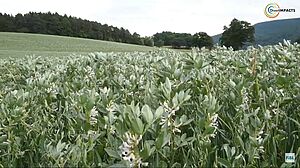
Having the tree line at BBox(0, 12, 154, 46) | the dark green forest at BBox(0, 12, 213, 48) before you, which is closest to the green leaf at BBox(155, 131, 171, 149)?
the dark green forest at BBox(0, 12, 213, 48)

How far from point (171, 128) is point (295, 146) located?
0.57 meters

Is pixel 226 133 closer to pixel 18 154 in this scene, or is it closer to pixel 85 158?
pixel 85 158

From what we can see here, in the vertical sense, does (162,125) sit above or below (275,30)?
below

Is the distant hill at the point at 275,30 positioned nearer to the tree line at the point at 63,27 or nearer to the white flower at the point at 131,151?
the white flower at the point at 131,151

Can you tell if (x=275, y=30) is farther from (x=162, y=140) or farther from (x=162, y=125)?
(x=162, y=140)

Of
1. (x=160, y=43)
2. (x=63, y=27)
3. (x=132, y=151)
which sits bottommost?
(x=132, y=151)

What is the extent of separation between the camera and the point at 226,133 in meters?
1.77

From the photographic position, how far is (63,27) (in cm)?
5947

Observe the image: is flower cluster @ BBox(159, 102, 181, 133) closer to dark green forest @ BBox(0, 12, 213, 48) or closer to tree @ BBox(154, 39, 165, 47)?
tree @ BBox(154, 39, 165, 47)

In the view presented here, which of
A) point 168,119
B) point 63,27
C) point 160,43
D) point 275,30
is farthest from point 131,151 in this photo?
point 63,27

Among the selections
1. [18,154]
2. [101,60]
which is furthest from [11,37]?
[18,154]

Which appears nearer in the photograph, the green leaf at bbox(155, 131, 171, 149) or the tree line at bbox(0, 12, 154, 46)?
the green leaf at bbox(155, 131, 171, 149)

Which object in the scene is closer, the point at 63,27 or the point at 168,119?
the point at 168,119

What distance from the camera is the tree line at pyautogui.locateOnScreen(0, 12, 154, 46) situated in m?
56.2
